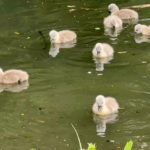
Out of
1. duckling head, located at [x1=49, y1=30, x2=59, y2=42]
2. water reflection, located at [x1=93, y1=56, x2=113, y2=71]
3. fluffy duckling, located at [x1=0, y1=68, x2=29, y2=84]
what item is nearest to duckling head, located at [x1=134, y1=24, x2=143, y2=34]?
water reflection, located at [x1=93, y1=56, x2=113, y2=71]

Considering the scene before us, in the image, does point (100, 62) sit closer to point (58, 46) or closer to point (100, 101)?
point (58, 46)

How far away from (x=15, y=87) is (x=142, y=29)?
265 centimetres

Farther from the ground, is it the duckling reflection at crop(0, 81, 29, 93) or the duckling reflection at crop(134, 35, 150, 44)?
the duckling reflection at crop(134, 35, 150, 44)

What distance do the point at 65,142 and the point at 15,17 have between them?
5677mm

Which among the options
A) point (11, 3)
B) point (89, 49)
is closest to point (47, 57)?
point (89, 49)

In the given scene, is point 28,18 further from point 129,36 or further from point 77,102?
point 77,102

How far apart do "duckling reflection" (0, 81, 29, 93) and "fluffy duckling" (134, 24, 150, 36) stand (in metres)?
2.46

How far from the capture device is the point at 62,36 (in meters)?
9.55

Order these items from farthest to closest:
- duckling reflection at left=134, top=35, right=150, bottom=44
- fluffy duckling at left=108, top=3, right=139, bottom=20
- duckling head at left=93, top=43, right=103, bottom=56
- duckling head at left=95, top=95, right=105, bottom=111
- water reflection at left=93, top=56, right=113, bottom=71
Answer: fluffy duckling at left=108, top=3, right=139, bottom=20
duckling reflection at left=134, top=35, right=150, bottom=44
duckling head at left=93, top=43, right=103, bottom=56
water reflection at left=93, top=56, right=113, bottom=71
duckling head at left=95, top=95, right=105, bottom=111

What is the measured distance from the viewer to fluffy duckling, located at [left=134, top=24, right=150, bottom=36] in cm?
946

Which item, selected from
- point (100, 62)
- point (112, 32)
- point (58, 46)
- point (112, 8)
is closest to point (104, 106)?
point (100, 62)

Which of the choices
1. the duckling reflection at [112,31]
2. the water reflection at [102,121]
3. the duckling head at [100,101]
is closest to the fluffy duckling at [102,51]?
the duckling reflection at [112,31]

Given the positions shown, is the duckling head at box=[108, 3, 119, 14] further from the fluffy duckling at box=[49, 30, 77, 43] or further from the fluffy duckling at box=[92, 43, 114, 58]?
the fluffy duckling at box=[92, 43, 114, 58]

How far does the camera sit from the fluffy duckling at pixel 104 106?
21.7 ft
